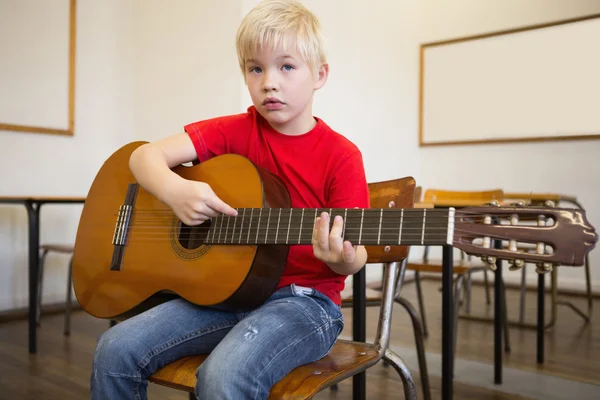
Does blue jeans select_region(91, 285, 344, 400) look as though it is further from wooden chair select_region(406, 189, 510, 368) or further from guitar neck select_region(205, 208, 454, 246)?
wooden chair select_region(406, 189, 510, 368)

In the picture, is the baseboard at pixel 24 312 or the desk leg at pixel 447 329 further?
the baseboard at pixel 24 312

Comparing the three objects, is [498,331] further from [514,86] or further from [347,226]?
[514,86]

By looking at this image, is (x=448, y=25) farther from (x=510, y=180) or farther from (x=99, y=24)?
(x=99, y=24)

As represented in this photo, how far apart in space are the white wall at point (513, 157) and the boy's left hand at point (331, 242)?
13.8 feet

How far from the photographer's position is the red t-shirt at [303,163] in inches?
47.3

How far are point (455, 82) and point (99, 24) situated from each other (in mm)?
3269

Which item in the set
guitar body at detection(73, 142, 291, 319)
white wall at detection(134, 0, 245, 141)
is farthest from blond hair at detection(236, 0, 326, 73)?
white wall at detection(134, 0, 245, 141)

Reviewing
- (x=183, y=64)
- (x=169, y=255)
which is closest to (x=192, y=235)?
(x=169, y=255)

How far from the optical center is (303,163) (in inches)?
50.0

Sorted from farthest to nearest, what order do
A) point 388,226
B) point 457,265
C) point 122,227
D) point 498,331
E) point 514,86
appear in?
1. point 514,86
2. point 457,265
3. point 498,331
4. point 122,227
5. point 388,226

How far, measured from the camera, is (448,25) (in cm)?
539

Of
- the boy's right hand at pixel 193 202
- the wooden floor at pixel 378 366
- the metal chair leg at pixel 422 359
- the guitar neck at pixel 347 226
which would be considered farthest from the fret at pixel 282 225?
the wooden floor at pixel 378 366

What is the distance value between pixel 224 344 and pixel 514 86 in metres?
4.69

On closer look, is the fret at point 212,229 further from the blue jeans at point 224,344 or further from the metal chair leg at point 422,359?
the metal chair leg at point 422,359
